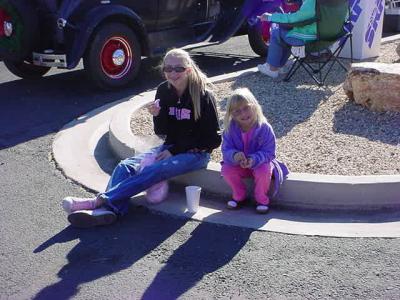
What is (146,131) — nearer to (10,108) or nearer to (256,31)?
(10,108)

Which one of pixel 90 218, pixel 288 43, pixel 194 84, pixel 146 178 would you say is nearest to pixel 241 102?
pixel 194 84

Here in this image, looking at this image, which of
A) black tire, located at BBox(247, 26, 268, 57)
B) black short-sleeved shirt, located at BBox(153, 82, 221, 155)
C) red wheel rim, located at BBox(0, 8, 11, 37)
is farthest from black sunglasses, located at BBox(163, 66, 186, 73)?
black tire, located at BBox(247, 26, 268, 57)

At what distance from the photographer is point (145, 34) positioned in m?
8.21

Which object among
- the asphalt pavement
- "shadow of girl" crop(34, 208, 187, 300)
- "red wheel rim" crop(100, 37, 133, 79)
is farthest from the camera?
"red wheel rim" crop(100, 37, 133, 79)

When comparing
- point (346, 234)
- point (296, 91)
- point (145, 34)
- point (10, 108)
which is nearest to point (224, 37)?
point (145, 34)

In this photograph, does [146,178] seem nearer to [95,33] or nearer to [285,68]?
[95,33]

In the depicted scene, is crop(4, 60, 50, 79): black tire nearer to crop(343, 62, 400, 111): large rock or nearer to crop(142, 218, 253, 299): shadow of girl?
crop(343, 62, 400, 111): large rock

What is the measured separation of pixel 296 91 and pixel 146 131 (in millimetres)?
1999

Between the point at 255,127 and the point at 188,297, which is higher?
the point at 255,127

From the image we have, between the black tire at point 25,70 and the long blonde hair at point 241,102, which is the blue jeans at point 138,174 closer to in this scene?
the long blonde hair at point 241,102

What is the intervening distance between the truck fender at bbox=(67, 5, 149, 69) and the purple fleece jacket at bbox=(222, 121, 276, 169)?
376cm

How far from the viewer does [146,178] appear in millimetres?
4328

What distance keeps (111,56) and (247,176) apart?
416 cm

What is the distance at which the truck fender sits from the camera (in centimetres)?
752
